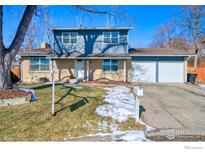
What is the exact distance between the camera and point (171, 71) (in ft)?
52.9

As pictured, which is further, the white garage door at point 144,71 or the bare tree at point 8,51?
the white garage door at point 144,71

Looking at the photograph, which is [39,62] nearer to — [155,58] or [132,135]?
[155,58]

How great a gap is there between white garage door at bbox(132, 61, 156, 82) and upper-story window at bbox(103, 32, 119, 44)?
9.50ft

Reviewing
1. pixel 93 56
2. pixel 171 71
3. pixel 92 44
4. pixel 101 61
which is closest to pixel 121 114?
pixel 93 56

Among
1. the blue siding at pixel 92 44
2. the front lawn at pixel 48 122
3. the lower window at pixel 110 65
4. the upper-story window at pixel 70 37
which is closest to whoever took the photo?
the front lawn at pixel 48 122

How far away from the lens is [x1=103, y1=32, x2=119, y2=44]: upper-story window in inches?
630

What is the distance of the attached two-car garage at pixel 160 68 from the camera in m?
16.0

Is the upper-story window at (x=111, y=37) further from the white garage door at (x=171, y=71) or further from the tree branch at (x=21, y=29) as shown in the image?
the tree branch at (x=21, y=29)

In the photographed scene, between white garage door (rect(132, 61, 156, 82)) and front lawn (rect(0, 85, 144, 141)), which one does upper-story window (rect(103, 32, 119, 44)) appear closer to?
white garage door (rect(132, 61, 156, 82))

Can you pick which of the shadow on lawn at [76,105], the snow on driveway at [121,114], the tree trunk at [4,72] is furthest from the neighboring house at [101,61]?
the snow on driveway at [121,114]

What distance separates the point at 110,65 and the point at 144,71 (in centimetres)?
348

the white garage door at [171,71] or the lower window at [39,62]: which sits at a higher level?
the lower window at [39,62]

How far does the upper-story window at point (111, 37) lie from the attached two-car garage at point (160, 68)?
252 cm
